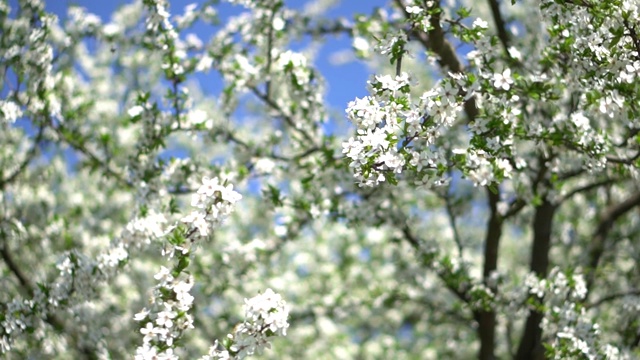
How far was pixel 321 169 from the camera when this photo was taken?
6.36 meters

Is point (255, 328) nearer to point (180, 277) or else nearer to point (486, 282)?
point (180, 277)

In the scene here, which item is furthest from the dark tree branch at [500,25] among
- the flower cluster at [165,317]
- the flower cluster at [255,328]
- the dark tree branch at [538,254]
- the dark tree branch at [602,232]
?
the flower cluster at [165,317]

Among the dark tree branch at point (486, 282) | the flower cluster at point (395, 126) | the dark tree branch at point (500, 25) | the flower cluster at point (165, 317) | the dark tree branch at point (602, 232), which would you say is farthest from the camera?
the dark tree branch at point (602, 232)

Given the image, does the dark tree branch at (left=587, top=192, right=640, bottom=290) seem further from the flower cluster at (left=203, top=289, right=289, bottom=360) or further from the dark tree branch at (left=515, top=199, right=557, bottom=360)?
the flower cluster at (left=203, top=289, right=289, bottom=360)

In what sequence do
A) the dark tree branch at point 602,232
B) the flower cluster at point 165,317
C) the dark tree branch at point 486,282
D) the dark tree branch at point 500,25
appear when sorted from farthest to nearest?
the dark tree branch at point 602,232 → the dark tree branch at point 486,282 → the dark tree branch at point 500,25 → the flower cluster at point 165,317

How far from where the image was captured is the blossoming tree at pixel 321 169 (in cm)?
421

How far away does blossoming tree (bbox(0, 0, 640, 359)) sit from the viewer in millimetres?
4207

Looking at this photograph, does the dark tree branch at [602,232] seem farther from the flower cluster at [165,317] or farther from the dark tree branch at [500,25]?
the flower cluster at [165,317]

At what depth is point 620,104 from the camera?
4297 millimetres

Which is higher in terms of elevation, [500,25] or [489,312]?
[500,25]

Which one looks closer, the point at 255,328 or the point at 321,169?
the point at 255,328

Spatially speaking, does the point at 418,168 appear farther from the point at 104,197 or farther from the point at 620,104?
the point at 104,197

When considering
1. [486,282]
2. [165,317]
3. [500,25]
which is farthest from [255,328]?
[500,25]

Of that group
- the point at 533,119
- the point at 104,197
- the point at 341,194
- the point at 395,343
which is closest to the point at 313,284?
the point at 395,343
